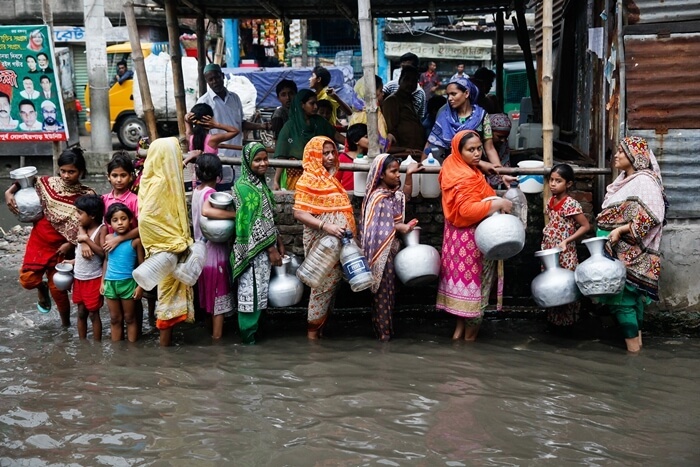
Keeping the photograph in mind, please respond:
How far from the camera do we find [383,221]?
6078 millimetres

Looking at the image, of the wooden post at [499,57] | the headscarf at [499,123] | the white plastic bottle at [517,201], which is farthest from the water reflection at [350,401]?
the wooden post at [499,57]

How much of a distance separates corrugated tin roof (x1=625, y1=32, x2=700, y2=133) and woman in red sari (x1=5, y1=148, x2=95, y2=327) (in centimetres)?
438

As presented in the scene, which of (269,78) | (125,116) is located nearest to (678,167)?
(125,116)

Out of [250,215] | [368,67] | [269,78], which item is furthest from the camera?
[269,78]

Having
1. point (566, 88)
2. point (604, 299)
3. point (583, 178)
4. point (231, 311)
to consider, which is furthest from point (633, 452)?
point (566, 88)

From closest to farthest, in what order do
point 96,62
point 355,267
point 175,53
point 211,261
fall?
point 355,267, point 211,261, point 175,53, point 96,62

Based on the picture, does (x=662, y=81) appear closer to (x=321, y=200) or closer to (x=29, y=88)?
(x=321, y=200)

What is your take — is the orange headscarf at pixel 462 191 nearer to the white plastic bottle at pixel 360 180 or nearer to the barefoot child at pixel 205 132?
the white plastic bottle at pixel 360 180

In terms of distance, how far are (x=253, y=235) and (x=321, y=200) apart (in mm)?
568

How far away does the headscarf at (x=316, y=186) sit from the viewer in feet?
19.8

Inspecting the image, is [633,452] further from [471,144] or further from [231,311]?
[231,311]

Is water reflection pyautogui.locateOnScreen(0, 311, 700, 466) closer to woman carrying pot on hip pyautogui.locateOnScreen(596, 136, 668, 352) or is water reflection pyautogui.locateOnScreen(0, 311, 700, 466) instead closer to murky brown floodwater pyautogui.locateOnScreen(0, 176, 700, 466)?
murky brown floodwater pyautogui.locateOnScreen(0, 176, 700, 466)

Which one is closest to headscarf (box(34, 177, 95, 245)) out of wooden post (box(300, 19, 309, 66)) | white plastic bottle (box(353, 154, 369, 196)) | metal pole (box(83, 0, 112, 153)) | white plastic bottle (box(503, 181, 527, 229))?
white plastic bottle (box(353, 154, 369, 196))

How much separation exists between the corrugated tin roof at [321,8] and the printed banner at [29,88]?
62.9 inches
